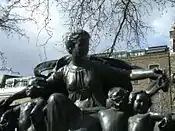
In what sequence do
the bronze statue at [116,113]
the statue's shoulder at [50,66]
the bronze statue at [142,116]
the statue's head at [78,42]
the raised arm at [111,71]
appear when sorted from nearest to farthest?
the bronze statue at [142,116], the bronze statue at [116,113], the raised arm at [111,71], the statue's head at [78,42], the statue's shoulder at [50,66]

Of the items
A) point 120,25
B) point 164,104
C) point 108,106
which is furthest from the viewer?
point 164,104

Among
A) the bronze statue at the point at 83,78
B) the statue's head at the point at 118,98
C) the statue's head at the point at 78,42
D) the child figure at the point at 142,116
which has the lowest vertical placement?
the child figure at the point at 142,116

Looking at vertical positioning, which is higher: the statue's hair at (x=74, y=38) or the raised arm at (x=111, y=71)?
the statue's hair at (x=74, y=38)

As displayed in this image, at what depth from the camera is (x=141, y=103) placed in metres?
4.86

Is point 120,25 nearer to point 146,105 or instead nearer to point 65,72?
point 65,72

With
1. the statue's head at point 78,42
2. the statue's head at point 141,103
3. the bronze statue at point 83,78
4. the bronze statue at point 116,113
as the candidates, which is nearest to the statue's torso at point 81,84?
the bronze statue at point 83,78

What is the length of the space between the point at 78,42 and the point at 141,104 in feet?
3.73

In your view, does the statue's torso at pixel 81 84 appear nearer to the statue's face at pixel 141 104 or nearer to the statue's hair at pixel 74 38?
the statue's hair at pixel 74 38

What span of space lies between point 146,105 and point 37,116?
1.14 m

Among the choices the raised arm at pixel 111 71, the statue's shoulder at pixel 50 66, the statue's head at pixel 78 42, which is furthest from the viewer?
the statue's shoulder at pixel 50 66

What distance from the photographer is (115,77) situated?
18.1 ft

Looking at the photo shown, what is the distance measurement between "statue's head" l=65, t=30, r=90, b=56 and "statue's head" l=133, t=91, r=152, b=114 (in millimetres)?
984

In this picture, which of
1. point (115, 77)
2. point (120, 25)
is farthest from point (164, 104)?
point (115, 77)

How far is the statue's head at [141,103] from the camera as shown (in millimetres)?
4844
